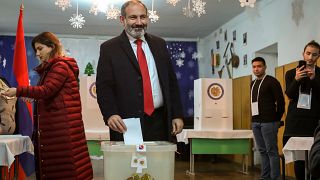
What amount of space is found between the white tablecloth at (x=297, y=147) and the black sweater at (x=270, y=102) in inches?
50.0

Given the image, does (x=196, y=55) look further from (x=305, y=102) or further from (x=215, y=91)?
(x=305, y=102)

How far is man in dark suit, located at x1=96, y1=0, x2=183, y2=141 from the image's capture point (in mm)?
2070

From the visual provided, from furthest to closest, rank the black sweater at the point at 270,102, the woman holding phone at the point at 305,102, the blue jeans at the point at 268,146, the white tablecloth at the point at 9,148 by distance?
the black sweater at the point at 270,102, the blue jeans at the point at 268,146, the woman holding phone at the point at 305,102, the white tablecloth at the point at 9,148

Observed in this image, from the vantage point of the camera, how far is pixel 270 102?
4605mm

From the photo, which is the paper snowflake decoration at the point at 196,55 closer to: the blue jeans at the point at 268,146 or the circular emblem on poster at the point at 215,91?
the circular emblem on poster at the point at 215,91

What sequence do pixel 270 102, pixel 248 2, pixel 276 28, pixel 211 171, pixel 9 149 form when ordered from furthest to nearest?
pixel 211 171
pixel 276 28
pixel 270 102
pixel 248 2
pixel 9 149

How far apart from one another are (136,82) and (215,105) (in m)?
4.32

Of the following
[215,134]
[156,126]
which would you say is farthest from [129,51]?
[215,134]

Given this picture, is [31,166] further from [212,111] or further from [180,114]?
[212,111]

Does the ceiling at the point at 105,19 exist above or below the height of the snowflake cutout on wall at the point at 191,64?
above

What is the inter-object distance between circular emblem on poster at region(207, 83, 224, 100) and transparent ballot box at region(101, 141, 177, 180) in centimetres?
453

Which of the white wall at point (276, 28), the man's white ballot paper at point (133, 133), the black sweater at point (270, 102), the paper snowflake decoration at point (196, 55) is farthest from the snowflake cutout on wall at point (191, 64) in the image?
the man's white ballot paper at point (133, 133)

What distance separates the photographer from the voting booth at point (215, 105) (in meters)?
6.21

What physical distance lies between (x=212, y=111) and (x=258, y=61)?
1623 mm
